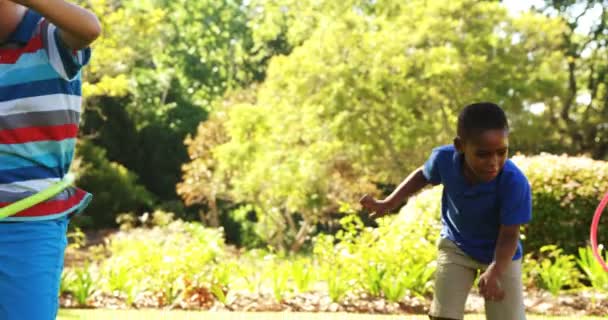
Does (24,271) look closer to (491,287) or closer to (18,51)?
(18,51)

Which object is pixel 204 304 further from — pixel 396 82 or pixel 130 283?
pixel 396 82

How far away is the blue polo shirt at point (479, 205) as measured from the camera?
3.76 metres

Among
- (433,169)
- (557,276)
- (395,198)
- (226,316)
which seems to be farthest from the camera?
(557,276)

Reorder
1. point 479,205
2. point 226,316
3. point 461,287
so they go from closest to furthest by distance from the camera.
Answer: point 479,205, point 461,287, point 226,316

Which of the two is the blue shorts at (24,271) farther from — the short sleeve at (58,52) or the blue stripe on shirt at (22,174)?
the short sleeve at (58,52)

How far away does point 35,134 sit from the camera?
2.46 m

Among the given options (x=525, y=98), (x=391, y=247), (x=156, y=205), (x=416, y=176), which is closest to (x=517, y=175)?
(x=416, y=176)

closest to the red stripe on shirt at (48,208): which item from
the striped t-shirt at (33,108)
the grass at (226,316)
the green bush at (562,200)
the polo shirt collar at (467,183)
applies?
the striped t-shirt at (33,108)

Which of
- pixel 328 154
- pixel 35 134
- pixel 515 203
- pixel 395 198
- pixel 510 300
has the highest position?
pixel 35 134

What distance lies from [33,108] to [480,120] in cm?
192

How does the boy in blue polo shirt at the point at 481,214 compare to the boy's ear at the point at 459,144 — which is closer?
the boy in blue polo shirt at the point at 481,214

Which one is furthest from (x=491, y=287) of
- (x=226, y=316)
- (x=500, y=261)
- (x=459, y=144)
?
(x=226, y=316)

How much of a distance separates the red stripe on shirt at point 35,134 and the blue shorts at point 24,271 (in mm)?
231

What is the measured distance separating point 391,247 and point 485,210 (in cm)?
443
